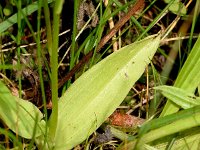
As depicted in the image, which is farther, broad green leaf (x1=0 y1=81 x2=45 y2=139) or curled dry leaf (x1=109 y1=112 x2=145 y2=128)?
curled dry leaf (x1=109 y1=112 x2=145 y2=128)

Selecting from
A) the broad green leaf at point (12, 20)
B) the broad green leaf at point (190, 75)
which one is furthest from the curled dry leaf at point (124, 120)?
the broad green leaf at point (12, 20)

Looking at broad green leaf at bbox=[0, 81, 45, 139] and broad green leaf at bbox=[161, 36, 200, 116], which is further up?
broad green leaf at bbox=[161, 36, 200, 116]

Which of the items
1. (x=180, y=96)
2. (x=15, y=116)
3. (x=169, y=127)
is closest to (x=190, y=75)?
(x=180, y=96)

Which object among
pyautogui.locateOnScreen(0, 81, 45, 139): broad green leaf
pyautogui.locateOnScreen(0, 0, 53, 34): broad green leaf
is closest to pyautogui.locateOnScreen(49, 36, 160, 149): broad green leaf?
pyautogui.locateOnScreen(0, 81, 45, 139): broad green leaf

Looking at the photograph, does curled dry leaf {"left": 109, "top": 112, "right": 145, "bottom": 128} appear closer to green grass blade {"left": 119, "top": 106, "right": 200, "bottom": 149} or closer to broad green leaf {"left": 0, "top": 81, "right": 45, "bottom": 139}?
green grass blade {"left": 119, "top": 106, "right": 200, "bottom": 149}

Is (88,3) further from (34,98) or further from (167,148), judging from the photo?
(167,148)

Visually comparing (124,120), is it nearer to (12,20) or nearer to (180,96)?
(180,96)
